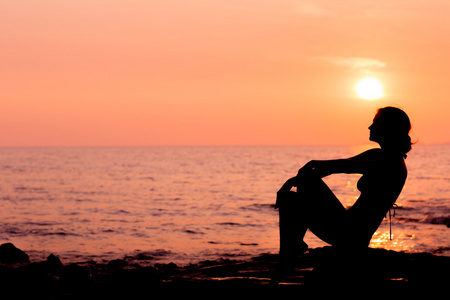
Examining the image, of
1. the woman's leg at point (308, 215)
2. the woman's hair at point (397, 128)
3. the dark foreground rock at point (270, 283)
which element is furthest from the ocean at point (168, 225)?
the woman's hair at point (397, 128)

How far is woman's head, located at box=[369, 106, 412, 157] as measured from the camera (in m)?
6.59

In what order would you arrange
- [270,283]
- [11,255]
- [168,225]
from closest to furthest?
[270,283]
[11,255]
[168,225]

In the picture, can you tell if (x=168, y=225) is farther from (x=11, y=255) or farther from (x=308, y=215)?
(x=308, y=215)

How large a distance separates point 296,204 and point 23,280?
5.04 meters

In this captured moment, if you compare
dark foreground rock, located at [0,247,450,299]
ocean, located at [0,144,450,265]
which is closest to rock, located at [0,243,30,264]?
ocean, located at [0,144,450,265]

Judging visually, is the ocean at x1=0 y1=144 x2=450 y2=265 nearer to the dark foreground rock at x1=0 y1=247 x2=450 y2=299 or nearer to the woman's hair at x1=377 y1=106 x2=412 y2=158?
the dark foreground rock at x1=0 y1=247 x2=450 y2=299

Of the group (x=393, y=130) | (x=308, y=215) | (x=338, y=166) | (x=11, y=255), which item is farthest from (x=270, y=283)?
(x=11, y=255)

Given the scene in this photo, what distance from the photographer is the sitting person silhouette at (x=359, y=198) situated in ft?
21.2

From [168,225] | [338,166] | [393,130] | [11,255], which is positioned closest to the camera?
[338,166]

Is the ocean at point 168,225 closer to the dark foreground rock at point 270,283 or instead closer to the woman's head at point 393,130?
the dark foreground rock at point 270,283

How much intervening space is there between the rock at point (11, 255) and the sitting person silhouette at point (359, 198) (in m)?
11.1

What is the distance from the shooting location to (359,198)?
6625mm

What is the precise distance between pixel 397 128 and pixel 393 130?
58 mm

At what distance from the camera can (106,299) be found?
780 cm
